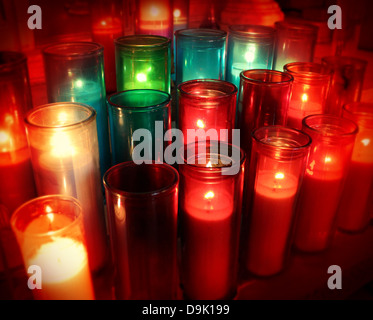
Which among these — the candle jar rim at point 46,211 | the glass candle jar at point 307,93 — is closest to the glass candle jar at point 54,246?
the candle jar rim at point 46,211

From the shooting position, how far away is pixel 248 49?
2.89ft

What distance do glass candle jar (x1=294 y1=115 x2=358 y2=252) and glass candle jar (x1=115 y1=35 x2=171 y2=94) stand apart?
317mm

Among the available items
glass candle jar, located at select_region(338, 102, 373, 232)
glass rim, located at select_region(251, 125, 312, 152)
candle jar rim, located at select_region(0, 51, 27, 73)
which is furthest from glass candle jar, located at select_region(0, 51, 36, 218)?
glass candle jar, located at select_region(338, 102, 373, 232)

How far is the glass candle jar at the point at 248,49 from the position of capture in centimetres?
87

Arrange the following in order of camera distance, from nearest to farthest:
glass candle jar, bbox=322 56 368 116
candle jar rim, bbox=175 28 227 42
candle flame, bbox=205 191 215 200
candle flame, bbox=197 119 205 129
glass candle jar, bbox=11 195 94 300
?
glass candle jar, bbox=11 195 94 300
candle flame, bbox=205 191 215 200
candle flame, bbox=197 119 205 129
candle jar rim, bbox=175 28 227 42
glass candle jar, bbox=322 56 368 116

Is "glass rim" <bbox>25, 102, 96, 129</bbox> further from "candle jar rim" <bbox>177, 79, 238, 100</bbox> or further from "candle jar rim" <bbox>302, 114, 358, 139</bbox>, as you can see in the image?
"candle jar rim" <bbox>302, 114, 358, 139</bbox>

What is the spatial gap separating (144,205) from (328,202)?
424mm

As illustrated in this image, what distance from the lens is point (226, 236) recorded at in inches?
24.9

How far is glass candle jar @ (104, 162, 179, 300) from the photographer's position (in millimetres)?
531

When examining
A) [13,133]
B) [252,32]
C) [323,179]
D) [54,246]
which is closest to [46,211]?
[54,246]

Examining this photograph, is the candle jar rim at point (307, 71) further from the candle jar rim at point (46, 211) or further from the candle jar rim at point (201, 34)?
the candle jar rim at point (46, 211)
